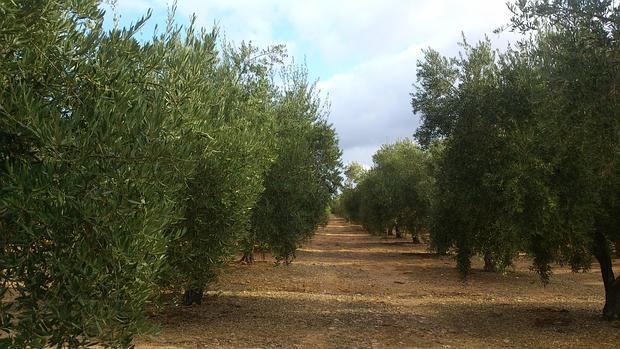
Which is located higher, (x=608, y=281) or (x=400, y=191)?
(x=400, y=191)

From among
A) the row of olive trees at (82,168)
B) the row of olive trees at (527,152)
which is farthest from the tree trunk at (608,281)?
the row of olive trees at (82,168)

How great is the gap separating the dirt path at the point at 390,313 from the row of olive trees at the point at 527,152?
2051 millimetres

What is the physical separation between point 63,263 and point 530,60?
43.9ft

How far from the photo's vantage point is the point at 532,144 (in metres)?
13.2

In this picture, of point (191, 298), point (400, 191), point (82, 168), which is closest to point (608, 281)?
point (191, 298)

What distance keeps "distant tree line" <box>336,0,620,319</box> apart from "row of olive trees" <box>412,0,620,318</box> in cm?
3

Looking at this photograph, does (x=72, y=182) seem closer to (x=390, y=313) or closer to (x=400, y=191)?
(x=390, y=313)

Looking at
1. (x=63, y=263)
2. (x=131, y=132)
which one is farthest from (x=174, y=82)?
(x=63, y=263)

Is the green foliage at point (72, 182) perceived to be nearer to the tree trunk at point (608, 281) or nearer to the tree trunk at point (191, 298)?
the tree trunk at point (191, 298)

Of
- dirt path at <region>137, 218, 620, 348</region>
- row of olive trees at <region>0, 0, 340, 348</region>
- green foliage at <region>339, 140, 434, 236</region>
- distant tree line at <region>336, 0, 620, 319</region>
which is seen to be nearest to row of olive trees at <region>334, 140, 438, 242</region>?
green foliage at <region>339, 140, 434, 236</region>

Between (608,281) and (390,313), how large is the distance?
6.96m

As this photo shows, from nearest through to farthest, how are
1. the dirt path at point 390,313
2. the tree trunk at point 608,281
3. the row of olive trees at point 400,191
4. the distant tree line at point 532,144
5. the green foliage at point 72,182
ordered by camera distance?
the green foliage at point 72,182 < the distant tree line at point 532,144 < the dirt path at point 390,313 < the tree trunk at point 608,281 < the row of olive trees at point 400,191

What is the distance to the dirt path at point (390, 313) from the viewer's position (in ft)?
43.9

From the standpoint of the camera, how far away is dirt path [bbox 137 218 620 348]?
13.4 metres
